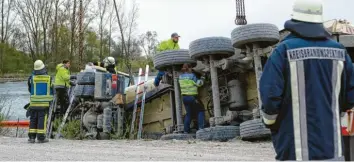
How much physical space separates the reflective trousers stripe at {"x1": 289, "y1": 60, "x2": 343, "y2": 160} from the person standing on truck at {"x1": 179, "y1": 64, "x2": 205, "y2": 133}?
6.59 m

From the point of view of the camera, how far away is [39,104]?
882cm

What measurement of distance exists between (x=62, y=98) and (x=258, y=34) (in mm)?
5602

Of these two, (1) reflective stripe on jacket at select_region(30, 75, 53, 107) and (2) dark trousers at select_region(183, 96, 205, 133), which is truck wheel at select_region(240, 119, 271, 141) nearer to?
(2) dark trousers at select_region(183, 96, 205, 133)

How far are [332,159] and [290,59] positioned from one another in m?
0.53

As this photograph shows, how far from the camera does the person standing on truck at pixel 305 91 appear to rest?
2504mm

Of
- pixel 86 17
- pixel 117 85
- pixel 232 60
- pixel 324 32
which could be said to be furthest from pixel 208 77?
pixel 86 17

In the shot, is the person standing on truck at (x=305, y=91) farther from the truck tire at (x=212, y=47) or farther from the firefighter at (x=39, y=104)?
the firefighter at (x=39, y=104)

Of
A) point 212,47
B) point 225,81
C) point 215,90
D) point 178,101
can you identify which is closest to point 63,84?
point 178,101

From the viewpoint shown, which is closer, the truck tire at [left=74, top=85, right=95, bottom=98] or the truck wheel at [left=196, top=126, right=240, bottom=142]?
the truck wheel at [left=196, top=126, right=240, bottom=142]

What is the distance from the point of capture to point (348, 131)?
345 centimetres

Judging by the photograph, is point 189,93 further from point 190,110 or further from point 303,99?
point 303,99

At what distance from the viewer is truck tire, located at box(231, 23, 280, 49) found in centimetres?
745

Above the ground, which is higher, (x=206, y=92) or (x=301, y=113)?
(x=206, y=92)

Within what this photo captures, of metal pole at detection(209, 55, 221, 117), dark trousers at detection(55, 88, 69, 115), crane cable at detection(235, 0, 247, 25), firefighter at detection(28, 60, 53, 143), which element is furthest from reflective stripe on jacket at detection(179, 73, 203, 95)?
crane cable at detection(235, 0, 247, 25)
